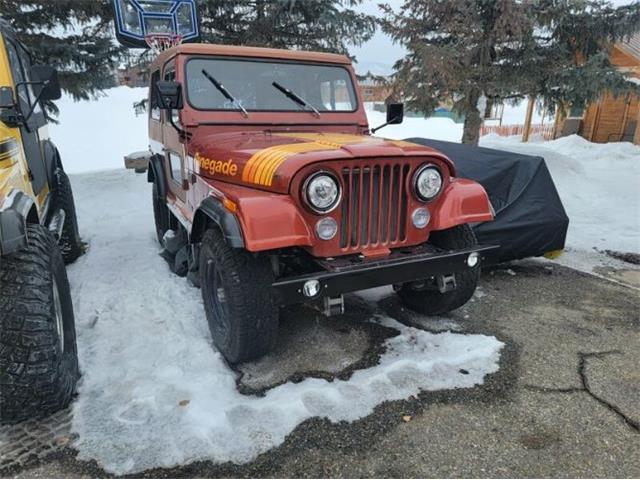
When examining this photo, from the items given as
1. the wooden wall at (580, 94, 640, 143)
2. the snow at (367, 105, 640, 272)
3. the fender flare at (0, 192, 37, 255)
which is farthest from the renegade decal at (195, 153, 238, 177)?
the wooden wall at (580, 94, 640, 143)

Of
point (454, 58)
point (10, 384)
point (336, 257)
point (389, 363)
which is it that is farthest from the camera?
point (454, 58)

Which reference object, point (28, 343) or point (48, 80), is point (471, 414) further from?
point (48, 80)

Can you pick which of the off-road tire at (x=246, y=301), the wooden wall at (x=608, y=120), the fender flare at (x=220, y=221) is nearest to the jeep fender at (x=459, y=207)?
the off-road tire at (x=246, y=301)

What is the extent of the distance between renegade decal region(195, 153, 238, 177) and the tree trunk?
788 centimetres

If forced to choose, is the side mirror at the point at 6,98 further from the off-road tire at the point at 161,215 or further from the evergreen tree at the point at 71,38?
the evergreen tree at the point at 71,38

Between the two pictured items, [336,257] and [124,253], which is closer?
[336,257]

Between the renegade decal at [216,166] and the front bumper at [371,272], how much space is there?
0.88 metres

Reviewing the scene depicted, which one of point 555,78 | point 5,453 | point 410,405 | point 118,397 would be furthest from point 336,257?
point 555,78

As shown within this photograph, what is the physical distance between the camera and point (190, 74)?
12.3 feet

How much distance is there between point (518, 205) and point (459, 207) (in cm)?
204

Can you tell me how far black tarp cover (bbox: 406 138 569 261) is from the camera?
4.64 m

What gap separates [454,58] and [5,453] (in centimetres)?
899

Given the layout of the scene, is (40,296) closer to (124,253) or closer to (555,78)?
(124,253)

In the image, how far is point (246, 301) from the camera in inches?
106
